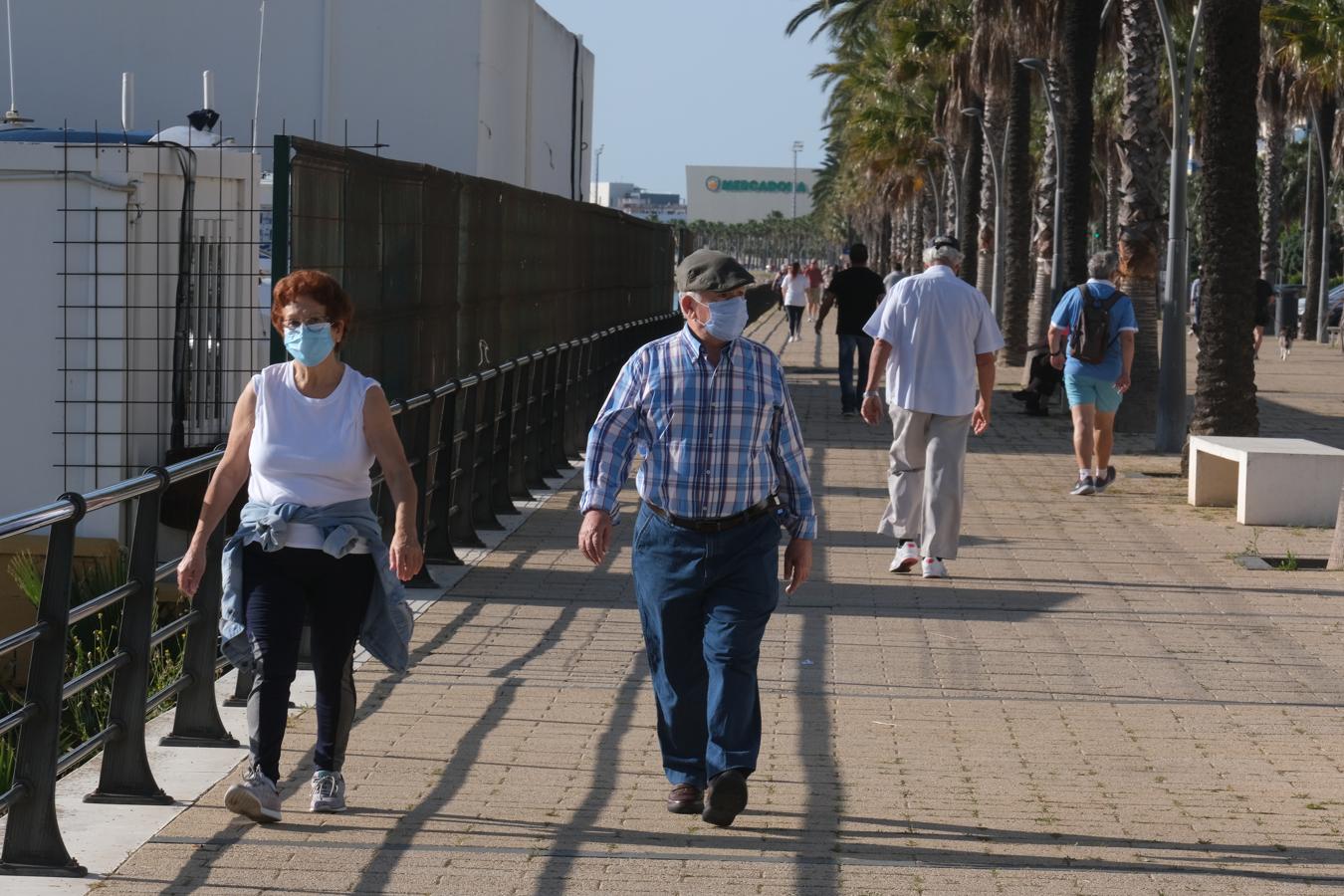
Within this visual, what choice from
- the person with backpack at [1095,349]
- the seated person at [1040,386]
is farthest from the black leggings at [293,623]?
the seated person at [1040,386]

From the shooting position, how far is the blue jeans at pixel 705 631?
573cm

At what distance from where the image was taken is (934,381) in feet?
33.8

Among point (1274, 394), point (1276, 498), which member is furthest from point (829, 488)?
point (1274, 394)

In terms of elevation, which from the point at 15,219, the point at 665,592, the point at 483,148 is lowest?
the point at 665,592

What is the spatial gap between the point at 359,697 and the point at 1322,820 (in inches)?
137

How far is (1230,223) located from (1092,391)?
264 centimetres

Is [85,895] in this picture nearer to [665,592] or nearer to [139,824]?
[139,824]

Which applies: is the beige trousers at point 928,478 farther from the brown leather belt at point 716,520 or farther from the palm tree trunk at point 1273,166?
the palm tree trunk at point 1273,166

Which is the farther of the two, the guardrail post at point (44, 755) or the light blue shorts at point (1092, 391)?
the light blue shorts at point (1092, 391)

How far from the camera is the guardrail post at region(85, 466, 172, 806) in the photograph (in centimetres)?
576

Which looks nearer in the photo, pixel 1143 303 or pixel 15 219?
pixel 15 219

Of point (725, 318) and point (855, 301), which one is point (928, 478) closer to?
point (725, 318)

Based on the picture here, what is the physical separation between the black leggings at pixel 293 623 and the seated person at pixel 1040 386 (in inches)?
682

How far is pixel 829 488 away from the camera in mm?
15055
